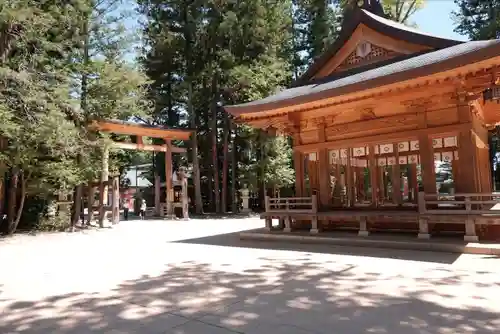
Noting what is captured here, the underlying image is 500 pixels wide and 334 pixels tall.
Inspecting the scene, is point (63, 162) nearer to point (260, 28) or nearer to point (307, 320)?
point (307, 320)

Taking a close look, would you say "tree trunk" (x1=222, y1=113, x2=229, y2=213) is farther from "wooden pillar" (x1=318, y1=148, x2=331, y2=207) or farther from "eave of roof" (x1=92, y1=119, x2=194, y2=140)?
"wooden pillar" (x1=318, y1=148, x2=331, y2=207)

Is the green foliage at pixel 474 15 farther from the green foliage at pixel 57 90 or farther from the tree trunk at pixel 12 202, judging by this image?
the tree trunk at pixel 12 202

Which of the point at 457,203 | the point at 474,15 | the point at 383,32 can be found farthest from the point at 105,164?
the point at 474,15

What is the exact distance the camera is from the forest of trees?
39.3ft

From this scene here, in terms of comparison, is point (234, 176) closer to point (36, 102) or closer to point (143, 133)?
point (143, 133)

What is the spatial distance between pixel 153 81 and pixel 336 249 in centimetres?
1345

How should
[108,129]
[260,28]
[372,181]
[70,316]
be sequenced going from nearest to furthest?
[70,316] < [372,181] < [108,129] < [260,28]

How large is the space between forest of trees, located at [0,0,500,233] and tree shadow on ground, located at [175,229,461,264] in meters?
6.38

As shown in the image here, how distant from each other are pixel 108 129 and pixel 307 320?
1471cm

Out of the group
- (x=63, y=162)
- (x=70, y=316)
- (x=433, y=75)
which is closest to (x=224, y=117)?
(x=63, y=162)

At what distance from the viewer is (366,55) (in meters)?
10.8

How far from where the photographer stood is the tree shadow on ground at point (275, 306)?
3.52 m

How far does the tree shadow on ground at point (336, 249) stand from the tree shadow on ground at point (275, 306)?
3.77 feet

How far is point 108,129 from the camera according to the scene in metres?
16.2
